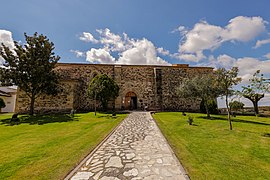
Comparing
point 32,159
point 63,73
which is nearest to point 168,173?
point 32,159

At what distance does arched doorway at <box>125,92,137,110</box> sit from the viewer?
861 inches

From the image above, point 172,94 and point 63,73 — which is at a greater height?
point 63,73

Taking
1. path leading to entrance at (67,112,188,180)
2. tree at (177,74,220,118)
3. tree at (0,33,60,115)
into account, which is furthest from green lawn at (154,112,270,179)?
tree at (0,33,60,115)

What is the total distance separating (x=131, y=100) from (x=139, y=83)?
2792 mm

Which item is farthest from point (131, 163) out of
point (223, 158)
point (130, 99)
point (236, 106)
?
point (236, 106)

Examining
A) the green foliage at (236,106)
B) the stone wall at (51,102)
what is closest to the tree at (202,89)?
the green foliage at (236,106)

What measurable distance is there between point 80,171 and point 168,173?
2054 mm

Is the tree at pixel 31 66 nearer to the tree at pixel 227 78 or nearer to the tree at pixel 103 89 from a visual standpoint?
the tree at pixel 103 89

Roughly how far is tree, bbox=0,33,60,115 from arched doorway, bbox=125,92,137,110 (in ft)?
30.9

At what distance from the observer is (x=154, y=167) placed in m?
3.73

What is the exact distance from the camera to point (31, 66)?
15422 mm

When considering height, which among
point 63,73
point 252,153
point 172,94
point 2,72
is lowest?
point 252,153

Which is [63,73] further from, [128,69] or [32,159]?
[32,159]

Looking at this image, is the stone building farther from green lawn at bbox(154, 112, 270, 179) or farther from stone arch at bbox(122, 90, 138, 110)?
green lawn at bbox(154, 112, 270, 179)
